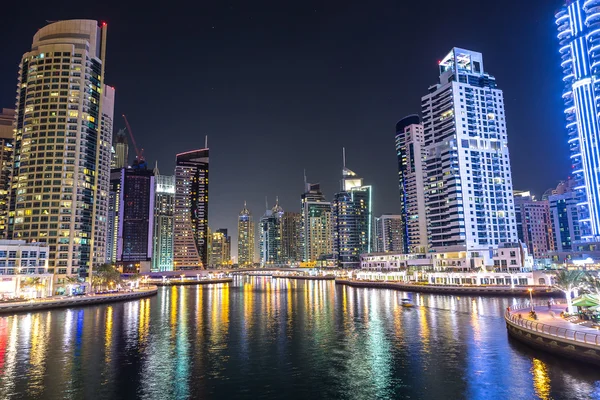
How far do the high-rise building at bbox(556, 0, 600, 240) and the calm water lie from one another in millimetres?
118725

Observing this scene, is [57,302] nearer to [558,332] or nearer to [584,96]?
[558,332]

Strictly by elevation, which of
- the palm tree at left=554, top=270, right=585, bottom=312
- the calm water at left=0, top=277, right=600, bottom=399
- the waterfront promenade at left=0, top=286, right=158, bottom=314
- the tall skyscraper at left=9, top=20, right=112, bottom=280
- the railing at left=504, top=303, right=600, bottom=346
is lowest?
the calm water at left=0, top=277, right=600, bottom=399

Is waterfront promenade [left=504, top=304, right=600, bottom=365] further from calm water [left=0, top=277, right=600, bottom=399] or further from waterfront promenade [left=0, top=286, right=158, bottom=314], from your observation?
waterfront promenade [left=0, top=286, right=158, bottom=314]

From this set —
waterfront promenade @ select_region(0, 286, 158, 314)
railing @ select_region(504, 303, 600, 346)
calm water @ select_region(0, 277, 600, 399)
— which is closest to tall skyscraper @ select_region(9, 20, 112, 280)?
waterfront promenade @ select_region(0, 286, 158, 314)

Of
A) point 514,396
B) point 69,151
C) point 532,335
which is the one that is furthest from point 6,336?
point 69,151

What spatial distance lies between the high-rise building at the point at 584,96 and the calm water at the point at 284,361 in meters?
119

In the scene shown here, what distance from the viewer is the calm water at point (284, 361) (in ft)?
135

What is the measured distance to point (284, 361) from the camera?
A: 53688 millimetres

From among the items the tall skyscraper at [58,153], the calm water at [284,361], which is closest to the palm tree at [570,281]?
the calm water at [284,361]

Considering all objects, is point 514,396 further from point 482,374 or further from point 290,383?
point 290,383

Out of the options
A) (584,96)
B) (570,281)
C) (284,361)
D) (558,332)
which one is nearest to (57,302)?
(284,361)

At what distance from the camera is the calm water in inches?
1618

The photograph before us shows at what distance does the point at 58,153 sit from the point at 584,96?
219 m

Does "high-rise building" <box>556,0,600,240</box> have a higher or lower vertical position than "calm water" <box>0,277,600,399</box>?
higher
